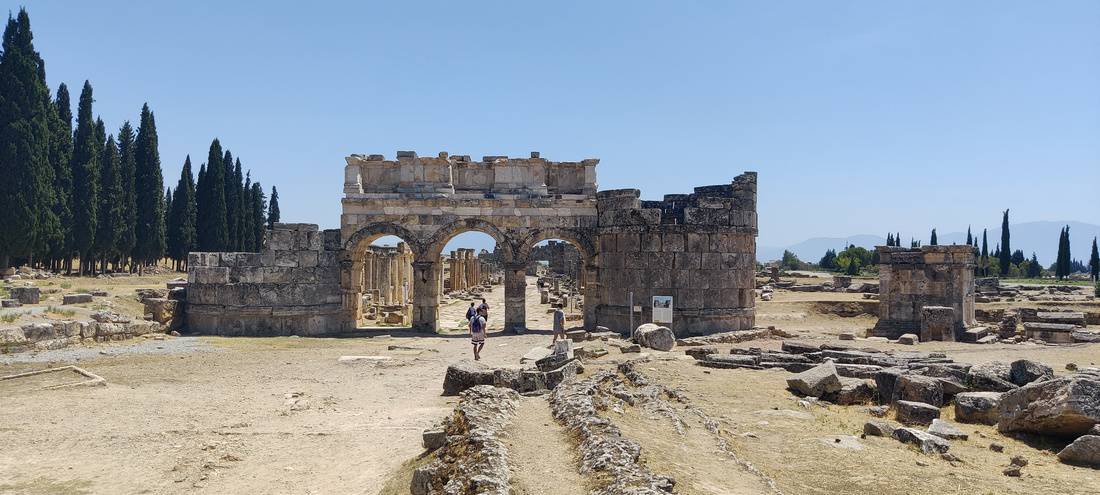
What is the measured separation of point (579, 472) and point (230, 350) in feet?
43.8

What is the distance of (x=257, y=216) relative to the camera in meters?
55.2

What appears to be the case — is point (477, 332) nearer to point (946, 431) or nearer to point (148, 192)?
point (946, 431)

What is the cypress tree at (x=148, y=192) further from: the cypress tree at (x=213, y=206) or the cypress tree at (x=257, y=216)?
the cypress tree at (x=257, y=216)

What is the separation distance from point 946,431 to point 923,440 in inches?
34.1

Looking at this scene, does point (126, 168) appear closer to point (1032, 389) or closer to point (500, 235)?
point (500, 235)

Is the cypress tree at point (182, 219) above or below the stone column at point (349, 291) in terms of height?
above

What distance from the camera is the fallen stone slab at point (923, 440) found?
338 inches

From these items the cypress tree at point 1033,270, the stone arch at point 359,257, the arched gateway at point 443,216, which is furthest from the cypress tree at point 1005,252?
the stone arch at point 359,257

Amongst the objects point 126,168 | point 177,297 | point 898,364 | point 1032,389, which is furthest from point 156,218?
point 1032,389

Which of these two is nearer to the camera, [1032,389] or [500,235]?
[1032,389]

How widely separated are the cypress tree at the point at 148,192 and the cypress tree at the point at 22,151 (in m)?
8.16

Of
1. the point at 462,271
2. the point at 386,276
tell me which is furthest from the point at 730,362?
the point at 462,271

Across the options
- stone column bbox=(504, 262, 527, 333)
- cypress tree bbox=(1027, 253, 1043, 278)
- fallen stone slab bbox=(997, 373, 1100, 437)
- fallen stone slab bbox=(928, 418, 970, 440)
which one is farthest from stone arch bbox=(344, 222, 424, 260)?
cypress tree bbox=(1027, 253, 1043, 278)

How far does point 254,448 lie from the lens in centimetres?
943
